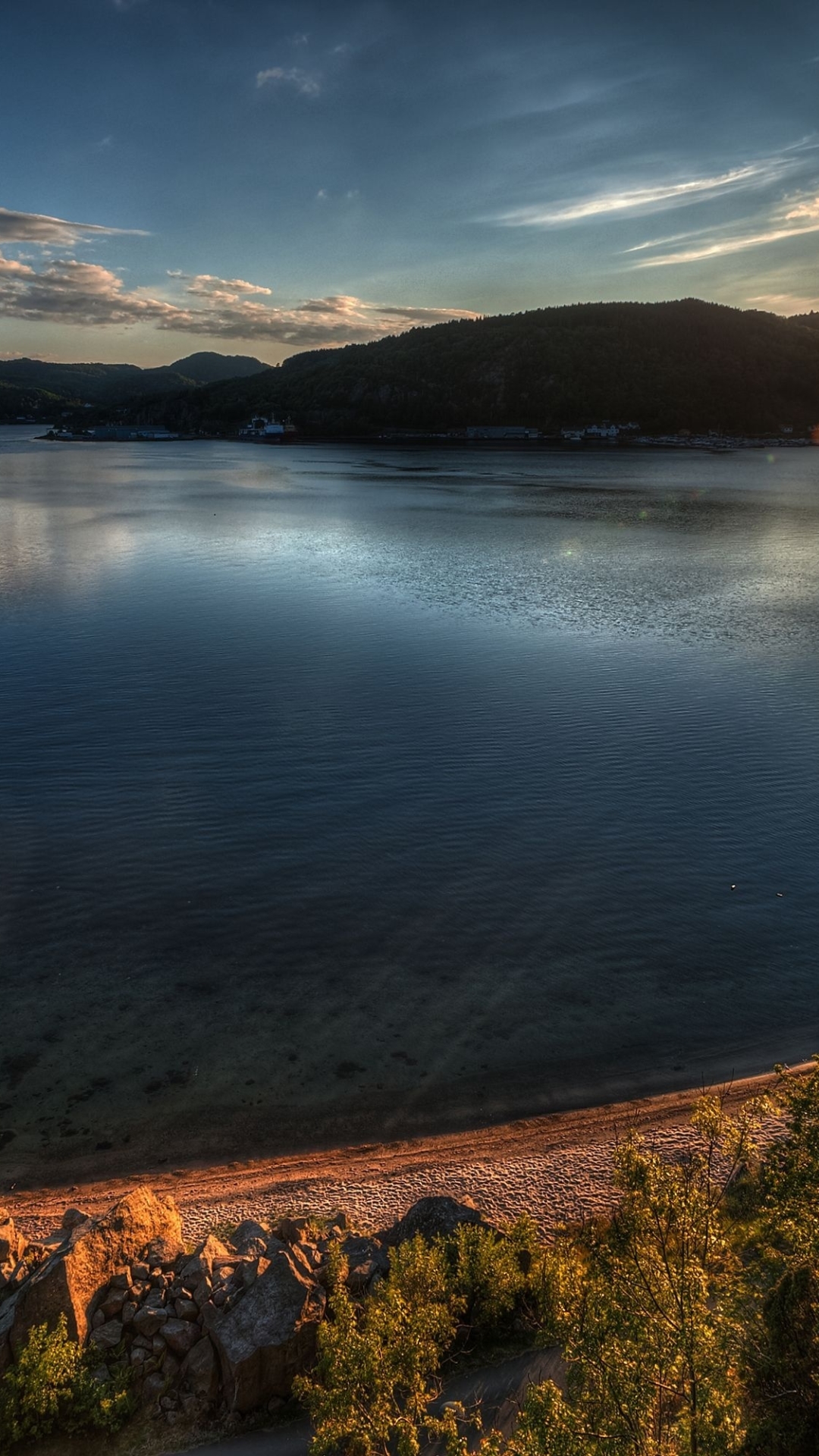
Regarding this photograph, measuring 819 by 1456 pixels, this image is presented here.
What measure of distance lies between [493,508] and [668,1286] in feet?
323

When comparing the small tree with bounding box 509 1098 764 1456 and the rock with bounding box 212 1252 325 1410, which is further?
the rock with bounding box 212 1252 325 1410

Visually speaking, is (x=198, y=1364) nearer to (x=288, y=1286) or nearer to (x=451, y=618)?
(x=288, y=1286)

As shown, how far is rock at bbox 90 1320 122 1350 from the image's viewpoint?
34.3ft

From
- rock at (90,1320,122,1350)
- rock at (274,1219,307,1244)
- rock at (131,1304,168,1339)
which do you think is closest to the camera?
rock at (90,1320,122,1350)

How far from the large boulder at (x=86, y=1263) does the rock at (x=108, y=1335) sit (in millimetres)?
165

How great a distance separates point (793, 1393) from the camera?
8.10 metres

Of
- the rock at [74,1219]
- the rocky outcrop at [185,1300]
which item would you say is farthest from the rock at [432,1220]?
the rock at [74,1219]

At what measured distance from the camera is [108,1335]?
10516 millimetres

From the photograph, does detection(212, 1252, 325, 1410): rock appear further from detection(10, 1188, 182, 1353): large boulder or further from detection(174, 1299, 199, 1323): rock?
detection(10, 1188, 182, 1353): large boulder

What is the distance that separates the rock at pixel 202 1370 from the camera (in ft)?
33.7

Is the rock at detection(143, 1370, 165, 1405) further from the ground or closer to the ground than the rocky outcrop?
closer to the ground

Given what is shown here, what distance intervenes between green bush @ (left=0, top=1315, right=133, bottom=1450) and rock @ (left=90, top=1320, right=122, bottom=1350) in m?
0.37

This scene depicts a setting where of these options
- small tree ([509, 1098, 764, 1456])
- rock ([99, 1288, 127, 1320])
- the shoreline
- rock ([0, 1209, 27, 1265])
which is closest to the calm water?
the shoreline

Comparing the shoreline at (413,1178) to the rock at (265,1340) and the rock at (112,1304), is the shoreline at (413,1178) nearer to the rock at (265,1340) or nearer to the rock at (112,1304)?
the rock at (112,1304)
